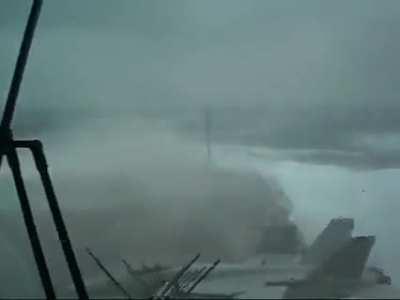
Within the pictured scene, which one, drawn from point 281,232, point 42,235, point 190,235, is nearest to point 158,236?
point 190,235

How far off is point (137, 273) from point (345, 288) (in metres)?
5.03

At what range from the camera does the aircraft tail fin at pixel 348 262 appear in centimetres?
1991

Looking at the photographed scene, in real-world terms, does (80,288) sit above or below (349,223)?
above

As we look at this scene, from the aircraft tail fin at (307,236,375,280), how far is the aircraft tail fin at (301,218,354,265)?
4.07 metres

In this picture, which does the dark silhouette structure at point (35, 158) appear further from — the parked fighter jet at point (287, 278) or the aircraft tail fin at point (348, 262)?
the aircraft tail fin at point (348, 262)

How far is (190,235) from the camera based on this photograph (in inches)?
1185

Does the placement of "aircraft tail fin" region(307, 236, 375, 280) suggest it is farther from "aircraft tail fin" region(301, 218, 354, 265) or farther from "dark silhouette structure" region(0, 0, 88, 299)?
"dark silhouette structure" region(0, 0, 88, 299)

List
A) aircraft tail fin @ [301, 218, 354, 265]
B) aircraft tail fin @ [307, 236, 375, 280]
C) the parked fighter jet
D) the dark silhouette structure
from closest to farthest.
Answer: the dark silhouette structure, the parked fighter jet, aircraft tail fin @ [307, 236, 375, 280], aircraft tail fin @ [301, 218, 354, 265]

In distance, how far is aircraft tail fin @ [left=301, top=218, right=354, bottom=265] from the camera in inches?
989

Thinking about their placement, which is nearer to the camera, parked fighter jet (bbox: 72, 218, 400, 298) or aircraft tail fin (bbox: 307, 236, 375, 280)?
parked fighter jet (bbox: 72, 218, 400, 298)

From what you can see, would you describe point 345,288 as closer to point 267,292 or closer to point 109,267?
point 267,292

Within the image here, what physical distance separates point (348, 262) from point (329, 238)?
5.71m

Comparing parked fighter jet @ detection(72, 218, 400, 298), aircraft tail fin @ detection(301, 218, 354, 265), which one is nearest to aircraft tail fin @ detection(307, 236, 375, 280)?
parked fighter jet @ detection(72, 218, 400, 298)

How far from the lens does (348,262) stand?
20156mm
